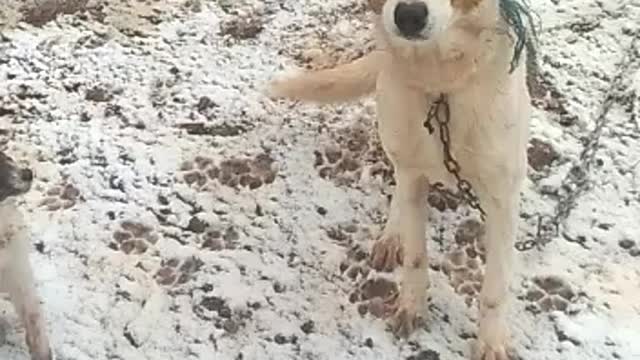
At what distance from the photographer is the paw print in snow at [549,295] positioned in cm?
257

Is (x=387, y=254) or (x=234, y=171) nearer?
(x=387, y=254)

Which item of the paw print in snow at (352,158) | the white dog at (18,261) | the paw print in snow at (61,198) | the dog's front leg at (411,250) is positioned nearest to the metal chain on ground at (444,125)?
the dog's front leg at (411,250)

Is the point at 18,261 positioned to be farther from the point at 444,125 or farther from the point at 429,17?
the point at 429,17

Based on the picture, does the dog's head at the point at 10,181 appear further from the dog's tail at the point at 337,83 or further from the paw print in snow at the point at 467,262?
the paw print in snow at the point at 467,262

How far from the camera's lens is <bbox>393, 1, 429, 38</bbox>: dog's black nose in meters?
1.83

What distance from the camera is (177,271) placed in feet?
8.83

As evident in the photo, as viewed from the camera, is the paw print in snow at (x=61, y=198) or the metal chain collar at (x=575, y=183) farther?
the paw print in snow at (x=61, y=198)

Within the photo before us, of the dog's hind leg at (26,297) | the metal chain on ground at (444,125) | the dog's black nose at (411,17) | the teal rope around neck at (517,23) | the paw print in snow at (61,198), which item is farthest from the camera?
the paw print in snow at (61,198)

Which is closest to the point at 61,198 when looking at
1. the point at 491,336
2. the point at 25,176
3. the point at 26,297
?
the point at 26,297

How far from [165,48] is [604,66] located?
1.24 meters

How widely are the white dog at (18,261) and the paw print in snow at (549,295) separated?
1.07 m

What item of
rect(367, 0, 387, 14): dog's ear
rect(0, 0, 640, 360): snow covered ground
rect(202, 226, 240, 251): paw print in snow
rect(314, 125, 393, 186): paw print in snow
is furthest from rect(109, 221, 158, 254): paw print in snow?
rect(367, 0, 387, 14): dog's ear

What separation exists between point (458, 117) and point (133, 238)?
39.8 inches

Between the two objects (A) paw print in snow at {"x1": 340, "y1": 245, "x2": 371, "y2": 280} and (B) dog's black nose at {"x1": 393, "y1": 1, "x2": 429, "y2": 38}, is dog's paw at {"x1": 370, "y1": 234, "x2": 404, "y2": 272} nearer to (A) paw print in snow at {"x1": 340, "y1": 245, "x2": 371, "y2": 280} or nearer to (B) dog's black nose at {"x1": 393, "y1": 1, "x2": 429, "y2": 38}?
(A) paw print in snow at {"x1": 340, "y1": 245, "x2": 371, "y2": 280}
